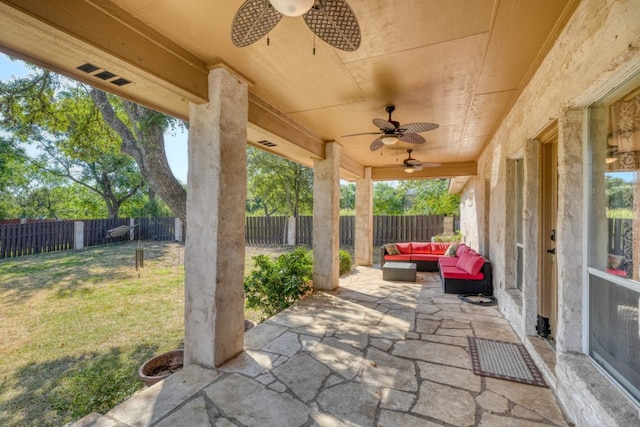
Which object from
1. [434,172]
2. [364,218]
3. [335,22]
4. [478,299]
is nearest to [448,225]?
[434,172]

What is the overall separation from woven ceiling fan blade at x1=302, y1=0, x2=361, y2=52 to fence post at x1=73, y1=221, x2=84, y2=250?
13.3 metres

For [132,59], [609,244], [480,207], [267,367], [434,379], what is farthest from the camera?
[480,207]

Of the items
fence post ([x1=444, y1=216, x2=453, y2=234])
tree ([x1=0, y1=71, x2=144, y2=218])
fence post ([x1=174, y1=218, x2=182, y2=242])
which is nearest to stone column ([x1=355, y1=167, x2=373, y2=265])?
fence post ([x1=444, y1=216, x2=453, y2=234])

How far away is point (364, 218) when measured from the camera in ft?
25.7

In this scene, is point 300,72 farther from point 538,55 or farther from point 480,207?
point 480,207

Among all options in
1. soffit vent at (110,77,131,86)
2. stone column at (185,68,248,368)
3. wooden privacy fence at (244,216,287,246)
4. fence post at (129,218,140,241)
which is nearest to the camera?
soffit vent at (110,77,131,86)

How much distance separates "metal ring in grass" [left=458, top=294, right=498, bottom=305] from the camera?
14.7ft

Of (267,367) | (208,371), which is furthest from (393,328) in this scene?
(208,371)

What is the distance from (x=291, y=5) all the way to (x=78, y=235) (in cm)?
1354

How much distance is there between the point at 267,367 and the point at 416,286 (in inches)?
157

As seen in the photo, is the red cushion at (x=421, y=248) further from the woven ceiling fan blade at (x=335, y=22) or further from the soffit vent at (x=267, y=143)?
the woven ceiling fan blade at (x=335, y=22)

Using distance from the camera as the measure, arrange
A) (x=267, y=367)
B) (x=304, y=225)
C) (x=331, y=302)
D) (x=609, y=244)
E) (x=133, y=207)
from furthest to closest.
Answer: (x=133, y=207)
(x=304, y=225)
(x=331, y=302)
(x=267, y=367)
(x=609, y=244)

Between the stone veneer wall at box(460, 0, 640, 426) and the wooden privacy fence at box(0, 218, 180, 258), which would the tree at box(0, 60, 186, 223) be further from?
the wooden privacy fence at box(0, 218, 180, 258)

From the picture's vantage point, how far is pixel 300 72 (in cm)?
274
